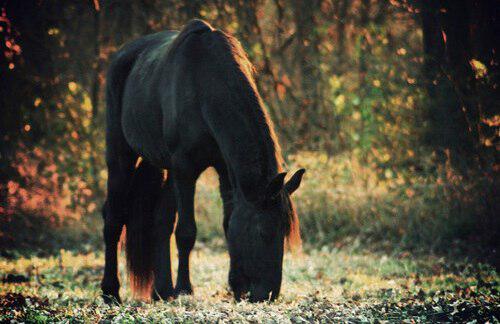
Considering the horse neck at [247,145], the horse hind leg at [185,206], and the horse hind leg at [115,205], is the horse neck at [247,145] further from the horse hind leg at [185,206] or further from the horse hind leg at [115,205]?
the horse hind leg at [115,205]

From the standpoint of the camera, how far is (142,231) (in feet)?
22.9

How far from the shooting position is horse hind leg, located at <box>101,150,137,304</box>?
23.0ft

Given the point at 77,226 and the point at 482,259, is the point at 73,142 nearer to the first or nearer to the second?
the point at 77,226

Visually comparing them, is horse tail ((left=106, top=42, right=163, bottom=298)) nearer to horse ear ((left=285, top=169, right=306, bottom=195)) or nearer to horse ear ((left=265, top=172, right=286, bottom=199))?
horse ear ((left=285, top=169, right=306, bottom=195))

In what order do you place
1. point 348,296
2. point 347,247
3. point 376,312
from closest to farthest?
1. point 376,312
2. point 348,296
3. point 347,247

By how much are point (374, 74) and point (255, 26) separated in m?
3.14

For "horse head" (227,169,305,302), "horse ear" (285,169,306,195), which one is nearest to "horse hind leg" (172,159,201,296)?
"horse head" (227,169,305,302)

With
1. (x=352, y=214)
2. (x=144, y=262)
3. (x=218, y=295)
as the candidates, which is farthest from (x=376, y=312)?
(x=352, y=214)

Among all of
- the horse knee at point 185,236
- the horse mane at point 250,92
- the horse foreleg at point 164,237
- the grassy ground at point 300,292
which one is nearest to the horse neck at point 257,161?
the horse mane at point 250,92

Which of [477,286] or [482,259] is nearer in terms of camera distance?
[477,286]

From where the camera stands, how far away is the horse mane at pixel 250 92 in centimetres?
514

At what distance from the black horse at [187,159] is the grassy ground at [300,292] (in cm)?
32

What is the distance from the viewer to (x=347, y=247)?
10.3 meters

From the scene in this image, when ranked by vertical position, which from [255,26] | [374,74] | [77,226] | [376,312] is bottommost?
[77,226]
